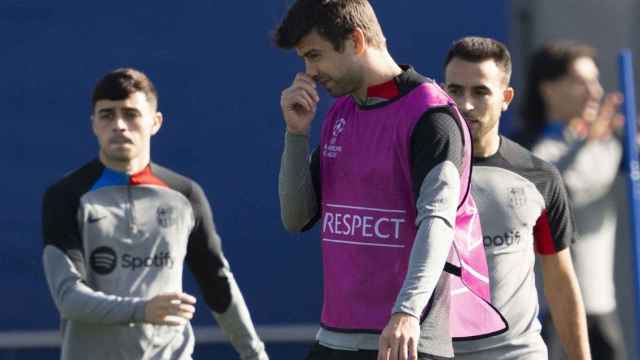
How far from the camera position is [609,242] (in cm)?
654

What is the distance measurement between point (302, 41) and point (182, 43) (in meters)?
2.98

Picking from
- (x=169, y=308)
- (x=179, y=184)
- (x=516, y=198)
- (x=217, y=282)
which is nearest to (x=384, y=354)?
(x=169, y=308)

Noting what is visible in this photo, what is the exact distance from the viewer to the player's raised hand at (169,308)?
15.5 ft

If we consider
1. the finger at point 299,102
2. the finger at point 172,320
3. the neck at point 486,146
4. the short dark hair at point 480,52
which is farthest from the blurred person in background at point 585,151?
the finger at point 299,102

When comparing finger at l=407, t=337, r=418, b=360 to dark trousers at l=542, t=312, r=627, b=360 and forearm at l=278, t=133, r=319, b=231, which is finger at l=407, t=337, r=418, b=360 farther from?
dark trousers at l=542, t=312, r=627, b=360

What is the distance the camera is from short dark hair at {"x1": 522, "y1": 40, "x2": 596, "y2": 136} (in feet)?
21.6

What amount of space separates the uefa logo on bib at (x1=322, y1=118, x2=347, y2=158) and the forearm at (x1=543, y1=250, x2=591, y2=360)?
1203 mm

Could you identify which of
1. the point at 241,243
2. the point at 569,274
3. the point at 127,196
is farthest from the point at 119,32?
the point at 569,274

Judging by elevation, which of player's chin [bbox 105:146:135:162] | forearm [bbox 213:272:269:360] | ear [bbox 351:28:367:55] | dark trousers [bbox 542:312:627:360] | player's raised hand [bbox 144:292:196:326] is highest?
ear [bbox 351:28:367:55]

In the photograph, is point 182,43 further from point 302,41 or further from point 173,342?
point 302,41

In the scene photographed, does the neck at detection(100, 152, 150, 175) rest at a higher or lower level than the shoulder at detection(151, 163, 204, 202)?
higher

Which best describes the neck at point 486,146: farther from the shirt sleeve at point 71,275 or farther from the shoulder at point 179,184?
the shirt sleeve at point 71,275

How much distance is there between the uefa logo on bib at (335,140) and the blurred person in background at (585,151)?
2491 millimetres

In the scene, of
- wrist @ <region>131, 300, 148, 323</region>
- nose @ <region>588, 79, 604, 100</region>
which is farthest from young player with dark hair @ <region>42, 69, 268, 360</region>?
nose @ <region>588, 79, 604, 100</region>
